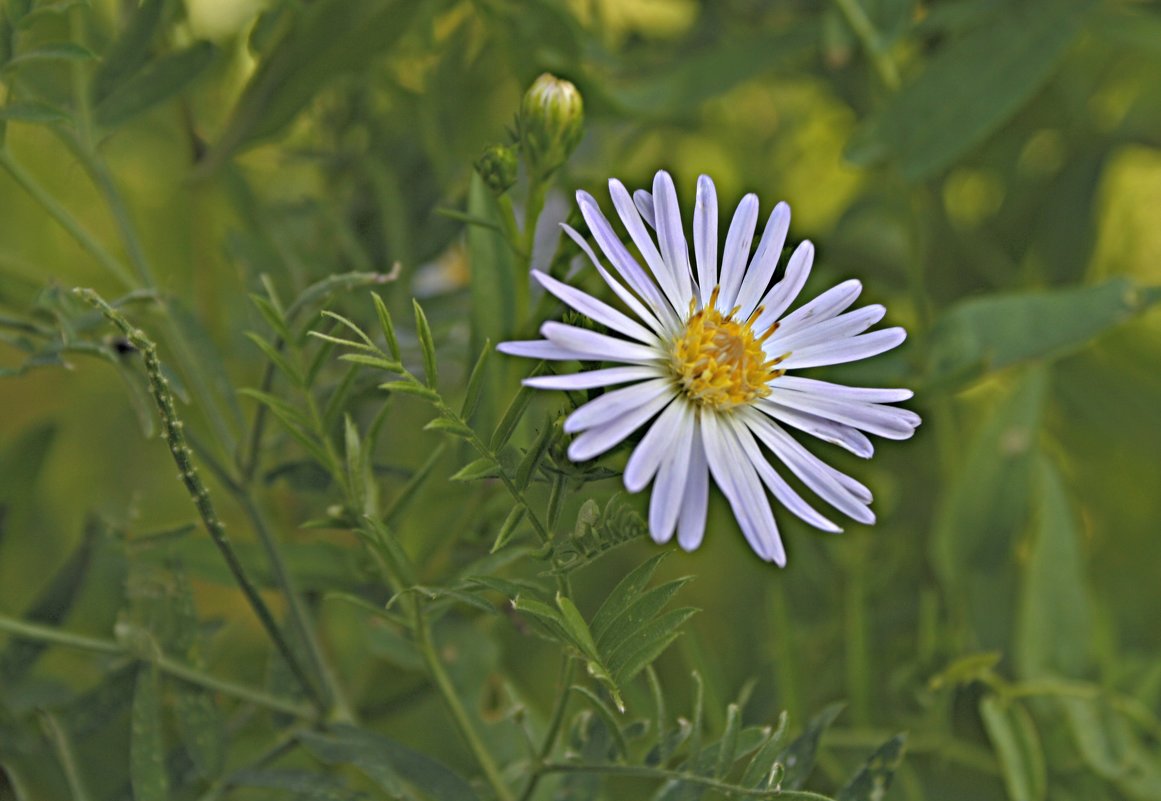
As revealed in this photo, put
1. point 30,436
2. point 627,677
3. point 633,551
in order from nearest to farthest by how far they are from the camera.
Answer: point 627,677
point 30,436
point 633,551

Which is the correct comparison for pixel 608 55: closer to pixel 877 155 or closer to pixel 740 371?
pixel 877 155

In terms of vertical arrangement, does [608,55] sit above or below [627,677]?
above

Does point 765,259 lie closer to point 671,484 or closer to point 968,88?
point 671,484

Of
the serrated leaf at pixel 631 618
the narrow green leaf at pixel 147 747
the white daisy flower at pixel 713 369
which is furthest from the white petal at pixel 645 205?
the narrow green leaf at pixel 147 747

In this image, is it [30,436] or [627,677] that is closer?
[627,677]

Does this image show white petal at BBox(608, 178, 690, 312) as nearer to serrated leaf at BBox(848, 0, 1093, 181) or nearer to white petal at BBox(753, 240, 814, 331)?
white petal at BBox(753, 240, 814, 331)

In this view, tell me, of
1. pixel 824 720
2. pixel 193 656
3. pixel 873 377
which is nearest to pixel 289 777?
pixel 193 656

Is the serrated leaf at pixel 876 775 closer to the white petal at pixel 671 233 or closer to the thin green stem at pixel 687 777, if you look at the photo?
the thin green stem at pixel 687 777

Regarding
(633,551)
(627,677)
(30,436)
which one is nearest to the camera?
(627,677)
